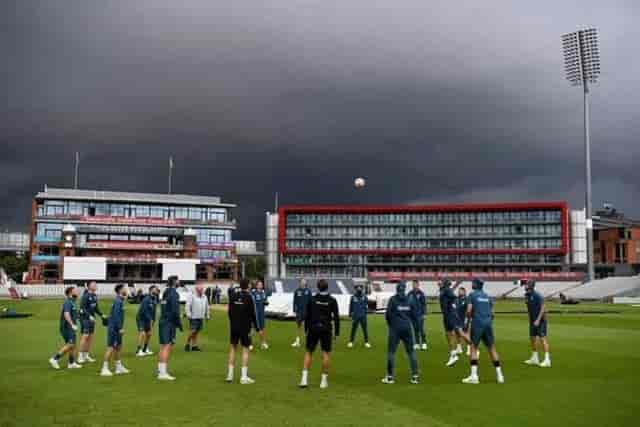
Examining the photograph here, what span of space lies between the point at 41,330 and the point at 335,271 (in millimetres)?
101777

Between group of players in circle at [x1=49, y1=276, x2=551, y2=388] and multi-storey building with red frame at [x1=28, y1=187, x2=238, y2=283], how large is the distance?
8642 centimetres

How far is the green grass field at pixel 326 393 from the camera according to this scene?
973 centimetres

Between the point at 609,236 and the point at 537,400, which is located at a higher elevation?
the point at 609,236

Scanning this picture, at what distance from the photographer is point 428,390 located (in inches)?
487

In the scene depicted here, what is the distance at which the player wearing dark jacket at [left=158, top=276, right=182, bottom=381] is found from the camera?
13719 millimetres

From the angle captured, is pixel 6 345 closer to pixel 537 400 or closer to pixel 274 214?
pixel 537 400

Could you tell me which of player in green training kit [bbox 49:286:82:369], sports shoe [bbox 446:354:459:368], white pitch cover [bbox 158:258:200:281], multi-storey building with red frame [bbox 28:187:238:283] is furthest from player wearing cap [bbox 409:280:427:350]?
white pitch cover [bbox 158:258:200:281]

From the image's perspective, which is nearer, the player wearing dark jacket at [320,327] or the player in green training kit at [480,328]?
the player wearing dark jacket at [320,327]

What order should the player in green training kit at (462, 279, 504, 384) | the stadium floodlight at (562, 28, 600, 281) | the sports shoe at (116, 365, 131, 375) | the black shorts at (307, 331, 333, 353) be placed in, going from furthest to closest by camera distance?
the stadium floodlight at (562, 28, 600, 281) < the sports shoe at (116, 365, 131, 375) < the player in green training kit at (462, 279, 504, 384) < the black shorts at (307, 331, 333, 353)

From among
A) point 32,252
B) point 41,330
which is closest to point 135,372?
point 41,330

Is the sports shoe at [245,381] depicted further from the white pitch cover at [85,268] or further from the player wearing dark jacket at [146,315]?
the white pitch cover at [85,268]

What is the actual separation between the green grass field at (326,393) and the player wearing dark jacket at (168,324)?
1.32ft

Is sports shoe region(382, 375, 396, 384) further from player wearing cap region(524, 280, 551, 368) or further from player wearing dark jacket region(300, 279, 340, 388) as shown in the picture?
player wearing cap region(524, 280, 551, 368)

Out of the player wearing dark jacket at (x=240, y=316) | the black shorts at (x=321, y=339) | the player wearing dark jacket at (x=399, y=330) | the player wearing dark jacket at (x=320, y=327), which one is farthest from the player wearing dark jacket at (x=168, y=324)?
the player wearing dark jacket at (x=399, y=330)
